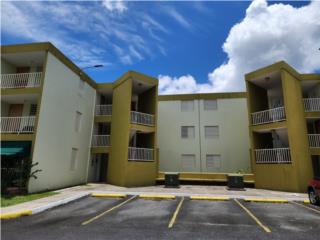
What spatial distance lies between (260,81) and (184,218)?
51.6ft

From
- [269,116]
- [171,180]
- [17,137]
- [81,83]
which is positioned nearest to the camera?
[17,137]

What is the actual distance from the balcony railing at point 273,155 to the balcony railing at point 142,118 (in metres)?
9.30

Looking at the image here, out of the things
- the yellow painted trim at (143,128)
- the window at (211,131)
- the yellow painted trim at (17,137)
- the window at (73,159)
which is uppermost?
the window at (211,131)

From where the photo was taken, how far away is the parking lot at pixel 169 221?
6.55 metres

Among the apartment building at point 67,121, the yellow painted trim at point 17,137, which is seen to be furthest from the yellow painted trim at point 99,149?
the yellow painted trim at point 17,137

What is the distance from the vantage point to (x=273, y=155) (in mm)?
17781

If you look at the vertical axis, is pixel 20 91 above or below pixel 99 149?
above

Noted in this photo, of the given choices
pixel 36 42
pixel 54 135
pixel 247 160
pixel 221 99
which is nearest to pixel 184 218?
pixel 54 135

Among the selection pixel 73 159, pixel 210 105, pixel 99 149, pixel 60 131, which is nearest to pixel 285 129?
pixel 210 105

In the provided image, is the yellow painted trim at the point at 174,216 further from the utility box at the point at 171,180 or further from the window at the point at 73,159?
the window at the point at 73,159

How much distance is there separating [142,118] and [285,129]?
1165 centimetres

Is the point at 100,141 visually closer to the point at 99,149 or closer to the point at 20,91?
the point at 99,149

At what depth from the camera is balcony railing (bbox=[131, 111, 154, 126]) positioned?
1969cm

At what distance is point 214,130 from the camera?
24.2 metres
